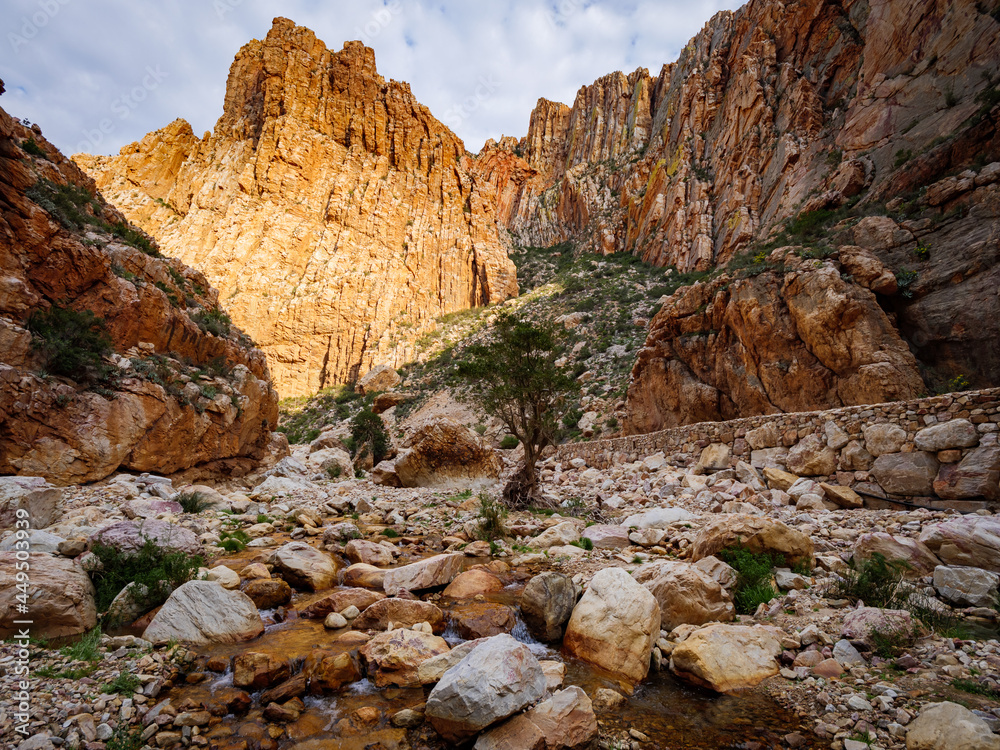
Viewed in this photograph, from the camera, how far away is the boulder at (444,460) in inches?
621

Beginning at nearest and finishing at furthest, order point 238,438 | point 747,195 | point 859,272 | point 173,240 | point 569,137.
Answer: point 859,272
point 238,438
point 747,195
point 173,240
point 569,137

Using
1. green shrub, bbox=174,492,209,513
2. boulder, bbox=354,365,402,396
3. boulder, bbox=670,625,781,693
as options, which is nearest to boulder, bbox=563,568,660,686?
boulder, bbox=670,625,781,693

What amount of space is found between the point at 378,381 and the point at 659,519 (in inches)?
1578

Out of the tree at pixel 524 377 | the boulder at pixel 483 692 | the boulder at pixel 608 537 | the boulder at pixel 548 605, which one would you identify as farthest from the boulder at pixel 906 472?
the boulder at pixel 483 692

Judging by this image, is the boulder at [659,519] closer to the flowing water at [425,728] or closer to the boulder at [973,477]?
the boulder at [973,477]

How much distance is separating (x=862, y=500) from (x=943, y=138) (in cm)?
1601

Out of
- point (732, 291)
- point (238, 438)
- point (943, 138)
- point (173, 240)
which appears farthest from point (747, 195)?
point (173, 240)

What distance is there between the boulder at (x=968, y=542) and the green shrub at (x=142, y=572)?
936cm

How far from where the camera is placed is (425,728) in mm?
3420

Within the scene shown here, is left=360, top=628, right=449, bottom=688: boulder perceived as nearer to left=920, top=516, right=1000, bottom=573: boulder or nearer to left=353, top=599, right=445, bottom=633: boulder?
left=353, top=599, right=445, bottom=633: boulder

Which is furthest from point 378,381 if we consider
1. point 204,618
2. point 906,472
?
point 906,472

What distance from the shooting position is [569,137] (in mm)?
89938

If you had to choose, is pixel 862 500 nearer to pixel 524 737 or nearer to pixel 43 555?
pixel 524 737

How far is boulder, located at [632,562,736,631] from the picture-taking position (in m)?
4.89
